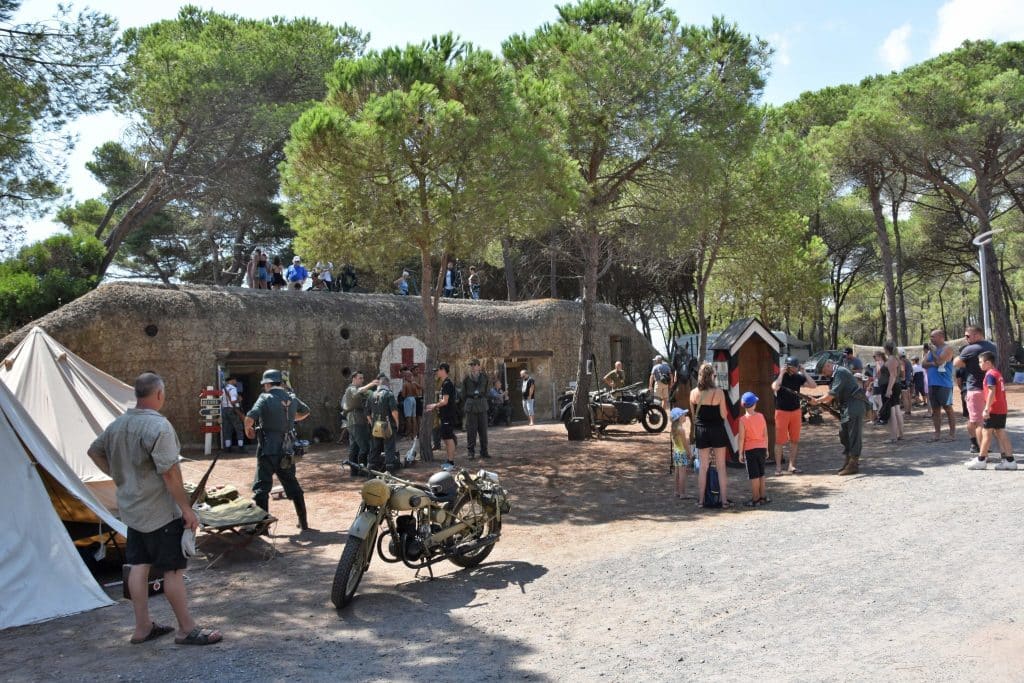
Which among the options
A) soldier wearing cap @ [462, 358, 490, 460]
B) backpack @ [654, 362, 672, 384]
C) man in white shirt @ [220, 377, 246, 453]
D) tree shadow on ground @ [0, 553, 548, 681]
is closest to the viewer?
tree shadow on ground @ [0, 553, 548, 681]

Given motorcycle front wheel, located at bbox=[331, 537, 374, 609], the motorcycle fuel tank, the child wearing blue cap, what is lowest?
motorcycle front wheel, located at bbox=[331, 537, 374, 609]

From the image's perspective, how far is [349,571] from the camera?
568cm

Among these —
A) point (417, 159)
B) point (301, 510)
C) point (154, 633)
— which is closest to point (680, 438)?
point (301, 510)

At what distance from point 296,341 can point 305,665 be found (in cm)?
1333

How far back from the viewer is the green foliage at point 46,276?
16141 millimetres

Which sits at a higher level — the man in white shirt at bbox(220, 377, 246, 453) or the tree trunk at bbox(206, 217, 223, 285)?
the tree trunk at bbox(206, 217, 223, 285)

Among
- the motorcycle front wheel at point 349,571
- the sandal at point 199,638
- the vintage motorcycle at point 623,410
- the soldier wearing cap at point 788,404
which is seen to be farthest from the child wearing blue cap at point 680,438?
the vintage motorcycle at point 623,410

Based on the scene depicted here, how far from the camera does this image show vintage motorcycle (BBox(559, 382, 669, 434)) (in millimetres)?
16594

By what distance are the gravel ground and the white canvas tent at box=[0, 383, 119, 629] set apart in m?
0.19

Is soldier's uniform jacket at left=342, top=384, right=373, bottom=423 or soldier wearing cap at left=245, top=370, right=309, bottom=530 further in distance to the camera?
soldier's uniform jacket at left=342, top=384, right=373, bottom=423

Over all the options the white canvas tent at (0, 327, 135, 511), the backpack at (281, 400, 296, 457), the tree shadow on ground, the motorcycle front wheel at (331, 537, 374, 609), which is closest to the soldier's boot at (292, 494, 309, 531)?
the backpack at (281, 400, 296, 457)

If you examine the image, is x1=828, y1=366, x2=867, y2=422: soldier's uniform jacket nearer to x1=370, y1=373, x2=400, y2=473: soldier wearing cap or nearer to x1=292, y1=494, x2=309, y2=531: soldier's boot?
x1=370, y1=373, x2=400, y2=473: soldier wearing cap

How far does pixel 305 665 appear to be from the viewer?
4641 mm

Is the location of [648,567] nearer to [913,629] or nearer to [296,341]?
[913,629]
